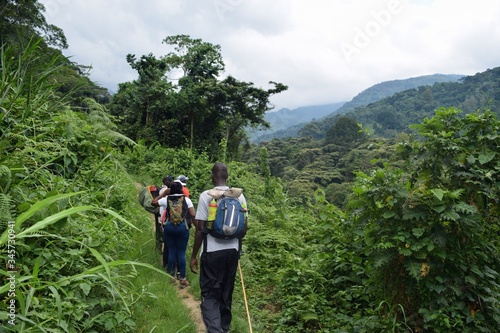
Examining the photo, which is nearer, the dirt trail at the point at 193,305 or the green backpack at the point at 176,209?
the dirt trail at the point at 193,305

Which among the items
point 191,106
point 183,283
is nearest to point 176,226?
point 183,283

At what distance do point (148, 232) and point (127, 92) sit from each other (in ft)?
67.4

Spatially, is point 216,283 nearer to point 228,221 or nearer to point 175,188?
point 228,221

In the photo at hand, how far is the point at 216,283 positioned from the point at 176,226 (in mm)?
1614

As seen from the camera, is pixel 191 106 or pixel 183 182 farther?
pixel 191 106

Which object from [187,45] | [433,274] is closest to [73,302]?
[433,274]

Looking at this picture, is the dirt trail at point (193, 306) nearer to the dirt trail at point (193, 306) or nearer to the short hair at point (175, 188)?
→ the dirt trail at point (193, 306)

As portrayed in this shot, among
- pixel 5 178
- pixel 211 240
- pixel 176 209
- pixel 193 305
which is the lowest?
pixel 193 305

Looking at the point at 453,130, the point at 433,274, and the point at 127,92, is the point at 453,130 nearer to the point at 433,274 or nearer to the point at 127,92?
the point at 433,274

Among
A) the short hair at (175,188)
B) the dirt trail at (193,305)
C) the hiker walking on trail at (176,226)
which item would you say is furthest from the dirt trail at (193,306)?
the short hair at (175,188)

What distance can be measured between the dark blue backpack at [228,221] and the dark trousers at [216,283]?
0.21 metres

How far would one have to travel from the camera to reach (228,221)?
350 cm

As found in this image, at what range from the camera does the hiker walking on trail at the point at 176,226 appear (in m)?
5.03

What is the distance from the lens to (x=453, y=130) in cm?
371
